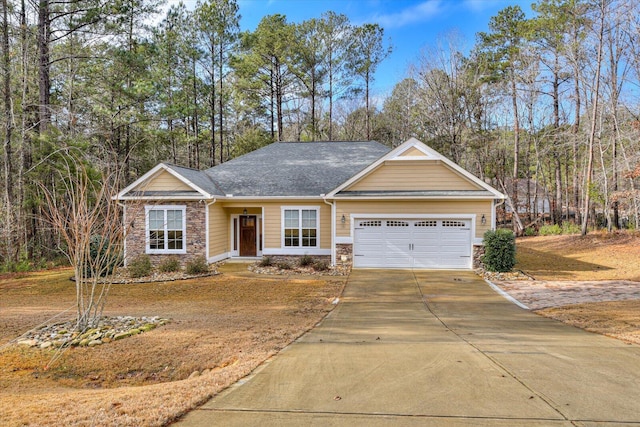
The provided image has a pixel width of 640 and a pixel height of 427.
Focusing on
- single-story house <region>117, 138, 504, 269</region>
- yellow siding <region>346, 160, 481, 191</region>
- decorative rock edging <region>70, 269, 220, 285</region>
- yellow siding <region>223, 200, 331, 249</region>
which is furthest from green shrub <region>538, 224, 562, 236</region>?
decorative rock edging <region>70, 269, 220, 285</region>

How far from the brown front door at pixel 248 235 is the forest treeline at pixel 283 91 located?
19.7 ft

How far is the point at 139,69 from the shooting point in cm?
1756

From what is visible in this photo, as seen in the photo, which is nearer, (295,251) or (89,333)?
(89,333)

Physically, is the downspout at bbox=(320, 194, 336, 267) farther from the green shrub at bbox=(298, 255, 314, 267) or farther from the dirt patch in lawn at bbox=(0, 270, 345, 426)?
the dirt patch in lawn at bbox=(0, 270, 345, 426)

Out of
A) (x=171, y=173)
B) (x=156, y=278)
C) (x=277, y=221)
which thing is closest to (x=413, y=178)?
(x=277, y=221)

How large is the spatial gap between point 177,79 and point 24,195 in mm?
13250

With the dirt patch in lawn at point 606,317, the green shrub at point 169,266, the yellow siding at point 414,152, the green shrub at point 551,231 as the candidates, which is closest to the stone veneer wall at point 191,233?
the green shrub at point 169,266

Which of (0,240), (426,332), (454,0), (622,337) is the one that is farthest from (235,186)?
(454,0)

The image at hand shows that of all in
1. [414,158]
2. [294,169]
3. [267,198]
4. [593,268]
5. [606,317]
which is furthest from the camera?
[294,169]

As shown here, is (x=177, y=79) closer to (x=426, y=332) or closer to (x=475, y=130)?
(x=475, y=130)

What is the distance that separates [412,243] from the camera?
13656mm

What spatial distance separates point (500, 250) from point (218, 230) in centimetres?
1061

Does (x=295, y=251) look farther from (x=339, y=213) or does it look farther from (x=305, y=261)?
(x=339, y=213)

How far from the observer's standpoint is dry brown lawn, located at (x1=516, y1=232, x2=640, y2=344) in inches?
269
